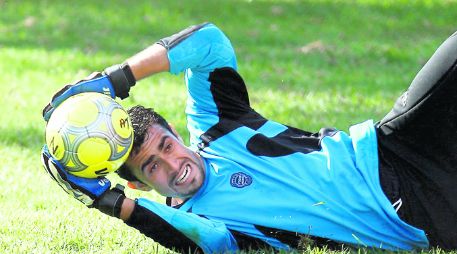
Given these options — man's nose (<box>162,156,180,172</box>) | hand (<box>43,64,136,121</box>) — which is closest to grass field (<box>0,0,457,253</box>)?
man's nose (<box>162,156,180,172</box>)

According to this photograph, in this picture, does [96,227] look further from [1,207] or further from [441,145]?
[441,145]

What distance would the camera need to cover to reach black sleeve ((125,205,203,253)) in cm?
422

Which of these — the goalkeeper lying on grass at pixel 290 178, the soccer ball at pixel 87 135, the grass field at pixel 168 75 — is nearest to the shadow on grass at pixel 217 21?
the grass field at pixel 168 75

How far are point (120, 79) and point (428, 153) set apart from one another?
158cm

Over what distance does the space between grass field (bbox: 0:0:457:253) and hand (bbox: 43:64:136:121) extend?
739mm

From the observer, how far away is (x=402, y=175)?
14.8ft

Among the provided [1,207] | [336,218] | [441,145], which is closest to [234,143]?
[336,218]

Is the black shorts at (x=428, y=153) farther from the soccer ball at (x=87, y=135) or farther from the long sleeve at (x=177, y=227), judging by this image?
the soccer ball at (x=87, y=135)

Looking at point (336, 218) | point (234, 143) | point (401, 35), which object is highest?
point (234, 143)

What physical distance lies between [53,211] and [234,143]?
1.32 metres

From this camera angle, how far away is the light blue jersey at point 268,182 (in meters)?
4.41

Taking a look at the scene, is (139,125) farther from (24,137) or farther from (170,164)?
(24,137)

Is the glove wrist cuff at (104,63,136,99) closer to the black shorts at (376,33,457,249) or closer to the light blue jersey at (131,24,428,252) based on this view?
the light blue jersey at (131,24,428,252)

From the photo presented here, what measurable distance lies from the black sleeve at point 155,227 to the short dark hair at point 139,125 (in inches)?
12.7
